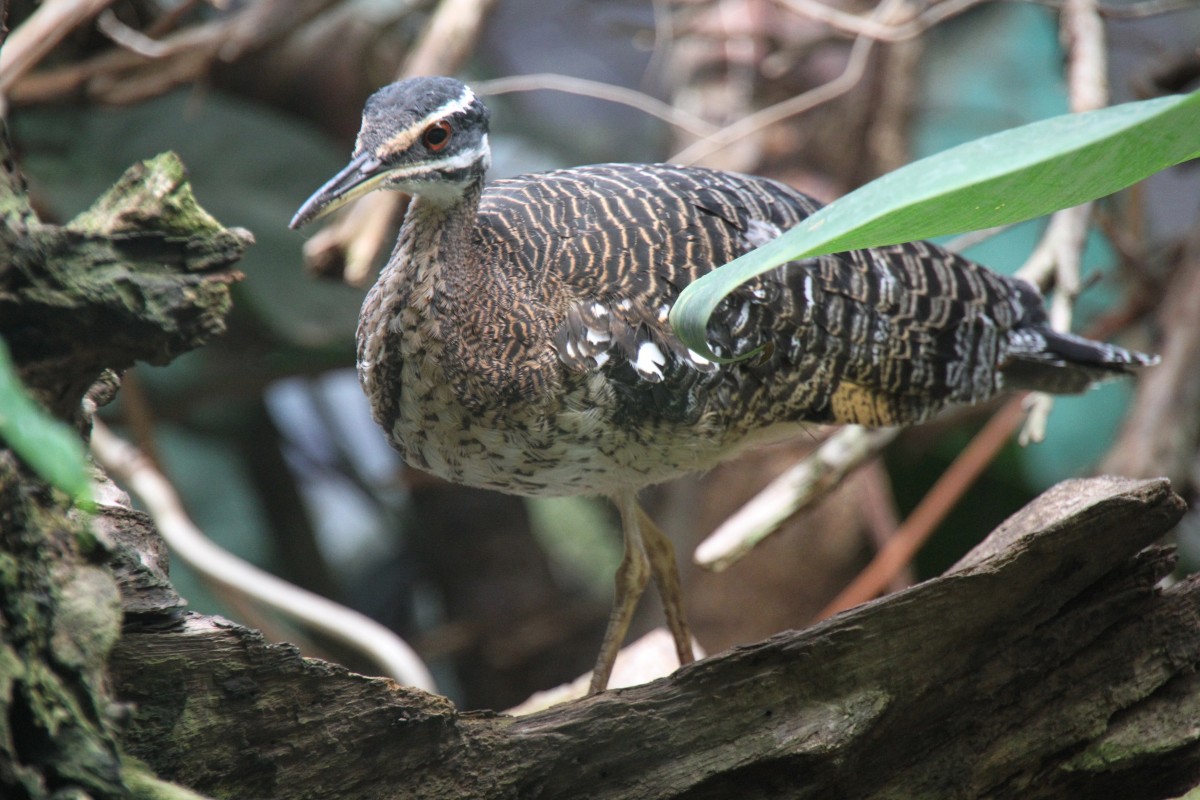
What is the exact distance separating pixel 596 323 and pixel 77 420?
0.92m

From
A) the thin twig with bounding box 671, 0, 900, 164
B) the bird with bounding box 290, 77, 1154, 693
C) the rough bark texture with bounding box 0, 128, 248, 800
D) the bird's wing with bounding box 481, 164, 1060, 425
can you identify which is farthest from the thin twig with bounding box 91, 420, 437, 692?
the thin twig with bounding box 671, 0, 900, 164

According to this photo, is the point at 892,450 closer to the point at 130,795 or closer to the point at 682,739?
the point at 682,739

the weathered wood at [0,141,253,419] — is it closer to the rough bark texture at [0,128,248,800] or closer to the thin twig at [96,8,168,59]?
the rough bark texture at [0,128,248,800]

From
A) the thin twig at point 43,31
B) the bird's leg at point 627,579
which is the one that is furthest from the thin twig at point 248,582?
the thin twig at point 43,31

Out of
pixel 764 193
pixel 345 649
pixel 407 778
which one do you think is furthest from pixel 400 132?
pixel 345 649

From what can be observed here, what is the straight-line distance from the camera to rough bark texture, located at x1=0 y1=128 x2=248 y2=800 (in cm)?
105

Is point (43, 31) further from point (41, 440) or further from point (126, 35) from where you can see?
point (41, 440)

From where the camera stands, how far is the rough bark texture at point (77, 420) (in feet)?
3.44

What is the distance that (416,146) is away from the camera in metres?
1.93

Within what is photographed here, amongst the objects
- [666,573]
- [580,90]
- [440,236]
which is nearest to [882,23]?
[580,90]

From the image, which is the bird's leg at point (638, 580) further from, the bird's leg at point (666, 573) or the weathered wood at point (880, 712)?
the weathered wood at point (880, 712)

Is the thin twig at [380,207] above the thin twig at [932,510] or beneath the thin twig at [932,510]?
above

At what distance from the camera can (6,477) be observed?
108cm

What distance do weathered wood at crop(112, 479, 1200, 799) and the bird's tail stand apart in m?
0.79
